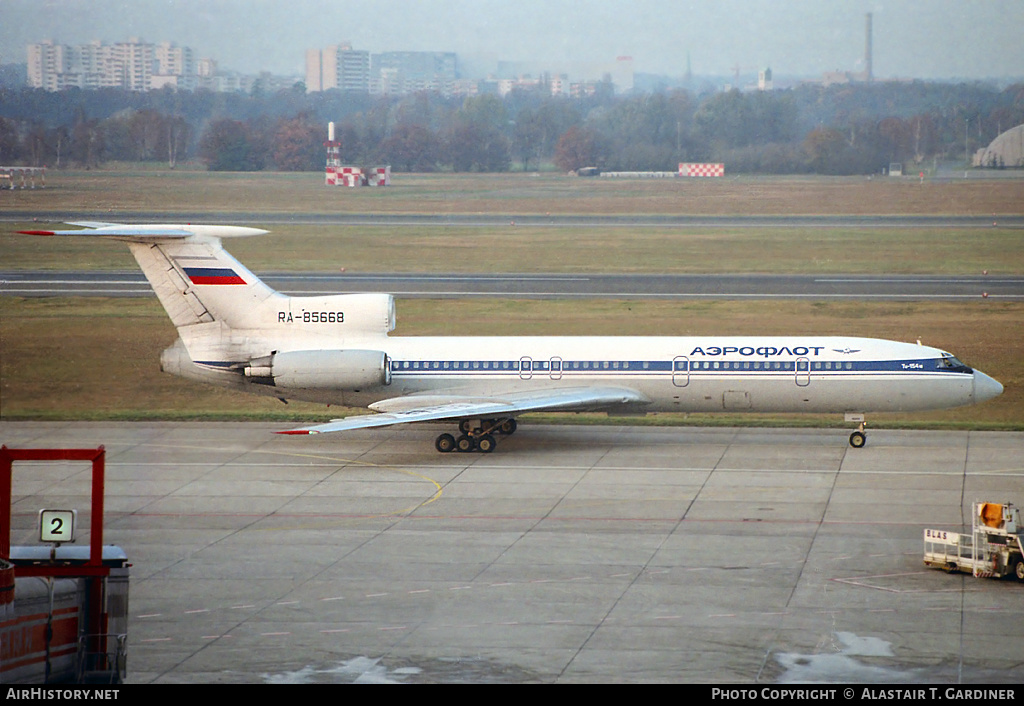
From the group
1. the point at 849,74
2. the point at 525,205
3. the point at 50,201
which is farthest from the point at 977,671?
the point at 849,74

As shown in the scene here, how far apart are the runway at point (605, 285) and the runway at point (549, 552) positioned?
59.5 feet

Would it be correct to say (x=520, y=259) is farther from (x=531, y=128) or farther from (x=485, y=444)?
(x=485, y=444)

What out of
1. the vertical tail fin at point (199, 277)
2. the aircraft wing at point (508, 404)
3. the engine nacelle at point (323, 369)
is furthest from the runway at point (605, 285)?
the aircraft wing at point (508, 404)

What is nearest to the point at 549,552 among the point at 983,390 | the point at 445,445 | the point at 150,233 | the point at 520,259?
the point at 445,445

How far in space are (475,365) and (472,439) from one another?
2.32m

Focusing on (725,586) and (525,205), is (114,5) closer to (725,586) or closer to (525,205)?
(525,205)

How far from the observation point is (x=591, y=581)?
22344 millimetres

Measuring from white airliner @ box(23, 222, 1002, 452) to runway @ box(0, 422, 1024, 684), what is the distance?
1.52 m

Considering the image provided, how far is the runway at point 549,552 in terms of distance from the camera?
59.8 ft

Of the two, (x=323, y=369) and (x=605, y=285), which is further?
(x=605, y=285)

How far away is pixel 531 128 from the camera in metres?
78.1

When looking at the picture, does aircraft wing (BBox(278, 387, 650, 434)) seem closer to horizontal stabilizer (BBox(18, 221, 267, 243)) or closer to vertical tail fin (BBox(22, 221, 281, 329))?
vertical tail fin (BBox(22, 221, 281, 329))

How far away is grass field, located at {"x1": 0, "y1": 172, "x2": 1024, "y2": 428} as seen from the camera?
42594mm

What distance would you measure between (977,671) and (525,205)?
5502 cm
